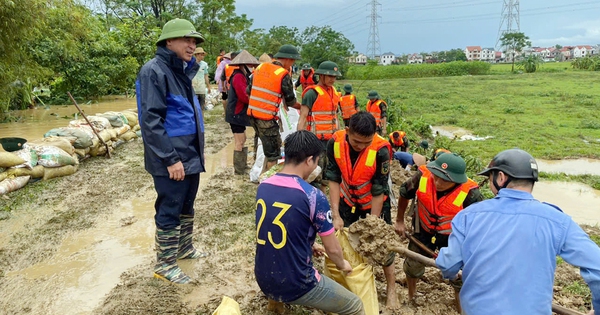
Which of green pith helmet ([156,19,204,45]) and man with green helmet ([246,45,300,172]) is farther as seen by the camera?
man with green helmet ([246,45,300,172])

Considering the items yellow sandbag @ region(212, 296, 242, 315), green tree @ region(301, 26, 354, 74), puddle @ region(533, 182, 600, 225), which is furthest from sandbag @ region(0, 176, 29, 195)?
green tree @ region(301, 26, 354, 74)

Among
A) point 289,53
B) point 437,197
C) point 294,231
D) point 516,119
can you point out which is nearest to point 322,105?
point 289,53

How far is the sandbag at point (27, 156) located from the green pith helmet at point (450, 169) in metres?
5.77

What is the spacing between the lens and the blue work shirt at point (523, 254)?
1707 mm

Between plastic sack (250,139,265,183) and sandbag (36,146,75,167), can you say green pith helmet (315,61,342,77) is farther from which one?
sandbag (36,146,75,167)

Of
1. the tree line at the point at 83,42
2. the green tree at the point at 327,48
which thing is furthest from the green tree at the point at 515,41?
the tree line at the point at 83,42

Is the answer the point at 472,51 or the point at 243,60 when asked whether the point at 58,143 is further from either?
the point at 472,51

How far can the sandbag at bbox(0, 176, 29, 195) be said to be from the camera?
541 centimetres

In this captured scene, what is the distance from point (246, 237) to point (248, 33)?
26.5 meters

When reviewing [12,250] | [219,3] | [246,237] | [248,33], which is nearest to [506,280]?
[246,237]

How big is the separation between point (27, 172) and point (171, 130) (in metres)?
4.10

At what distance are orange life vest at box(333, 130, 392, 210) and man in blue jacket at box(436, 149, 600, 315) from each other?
4.31 feet

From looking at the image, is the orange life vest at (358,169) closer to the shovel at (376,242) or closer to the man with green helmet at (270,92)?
the shovel at (376,242)

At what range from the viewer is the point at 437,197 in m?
3.06
